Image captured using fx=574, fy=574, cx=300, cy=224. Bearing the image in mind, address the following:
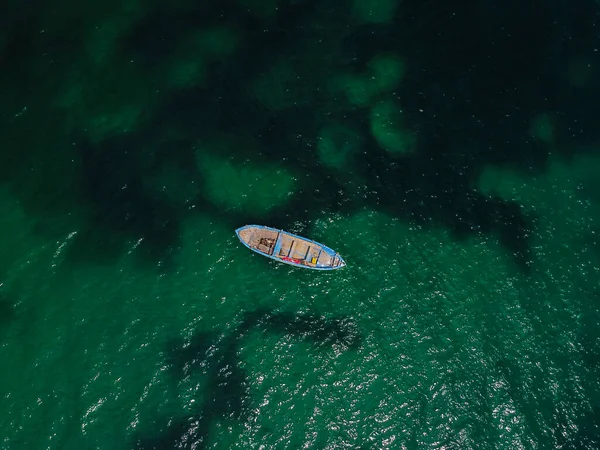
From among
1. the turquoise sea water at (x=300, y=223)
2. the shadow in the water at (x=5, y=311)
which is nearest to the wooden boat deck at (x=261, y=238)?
the turquoise sea water at (x=300, y=223)

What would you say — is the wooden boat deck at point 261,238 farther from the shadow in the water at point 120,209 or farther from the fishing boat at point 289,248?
the shadow in the water at point 120,209

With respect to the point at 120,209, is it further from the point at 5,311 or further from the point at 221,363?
the point at 221,363

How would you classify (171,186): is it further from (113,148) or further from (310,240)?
(310,240)

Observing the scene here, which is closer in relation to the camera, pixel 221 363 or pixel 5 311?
pixel 221 363

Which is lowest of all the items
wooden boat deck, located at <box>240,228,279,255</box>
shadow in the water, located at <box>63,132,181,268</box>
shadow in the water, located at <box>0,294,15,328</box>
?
shadow in the water, located at <box>0,294,15,328</box>

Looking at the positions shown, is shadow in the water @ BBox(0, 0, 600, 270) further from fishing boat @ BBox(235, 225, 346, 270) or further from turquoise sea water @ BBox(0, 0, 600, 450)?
fishing boat @ BBox(235, 225, 346, 270)

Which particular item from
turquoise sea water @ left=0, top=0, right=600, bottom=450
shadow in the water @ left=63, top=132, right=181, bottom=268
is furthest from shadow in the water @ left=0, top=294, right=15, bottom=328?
shadow in the water @ left=63, top=132, right=181, bottom=268

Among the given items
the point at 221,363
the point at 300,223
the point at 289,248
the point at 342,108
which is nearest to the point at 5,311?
the point at 221,363
